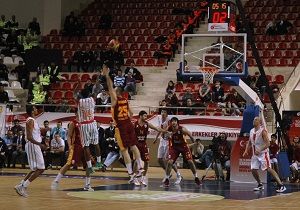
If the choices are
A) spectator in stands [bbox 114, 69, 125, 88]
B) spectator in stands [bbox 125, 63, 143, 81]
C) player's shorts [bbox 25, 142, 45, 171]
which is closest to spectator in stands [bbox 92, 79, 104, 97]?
spectator in stands [bbox 114, 69, 125, 88]

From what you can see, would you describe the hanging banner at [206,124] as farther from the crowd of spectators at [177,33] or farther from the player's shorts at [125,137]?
the player's shorts at [125,137]

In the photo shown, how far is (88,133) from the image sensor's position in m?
16.4

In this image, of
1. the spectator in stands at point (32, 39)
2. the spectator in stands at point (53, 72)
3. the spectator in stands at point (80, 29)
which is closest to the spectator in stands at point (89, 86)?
the spectator in stands at point (53, 72)

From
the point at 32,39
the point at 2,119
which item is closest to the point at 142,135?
the point at 2,119

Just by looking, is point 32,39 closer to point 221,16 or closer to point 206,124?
point 206,124

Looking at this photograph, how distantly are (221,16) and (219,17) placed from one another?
0.31ft

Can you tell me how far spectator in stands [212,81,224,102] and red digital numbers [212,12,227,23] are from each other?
6.12 m

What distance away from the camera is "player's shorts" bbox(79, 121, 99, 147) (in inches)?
632

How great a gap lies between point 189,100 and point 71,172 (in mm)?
6249

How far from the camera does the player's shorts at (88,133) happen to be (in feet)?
52.7

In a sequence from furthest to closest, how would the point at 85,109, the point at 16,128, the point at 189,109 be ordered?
the point at 189,109 → the point at 16,128 → the point at 85,109

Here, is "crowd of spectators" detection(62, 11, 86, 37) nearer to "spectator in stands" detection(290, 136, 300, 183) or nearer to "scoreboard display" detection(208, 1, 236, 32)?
"scoreboard display" detection(208, 1, 236, 32)

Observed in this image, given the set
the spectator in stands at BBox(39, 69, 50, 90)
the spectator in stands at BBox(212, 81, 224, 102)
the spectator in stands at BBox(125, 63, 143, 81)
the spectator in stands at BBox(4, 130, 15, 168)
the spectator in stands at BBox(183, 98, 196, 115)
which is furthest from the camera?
the spectator in stands at BBox(39, 69, 50, 90)

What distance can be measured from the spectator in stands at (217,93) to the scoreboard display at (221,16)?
6.11 meters
